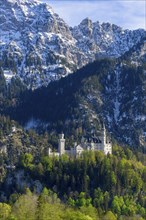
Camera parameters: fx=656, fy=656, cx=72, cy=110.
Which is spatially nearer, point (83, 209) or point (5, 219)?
point (5, 219)

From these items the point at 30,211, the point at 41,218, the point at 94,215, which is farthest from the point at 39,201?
the point at 94,215

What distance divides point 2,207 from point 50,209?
3293cm

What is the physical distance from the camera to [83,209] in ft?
620

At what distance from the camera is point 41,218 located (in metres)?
144

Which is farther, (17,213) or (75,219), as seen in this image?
(17,213)

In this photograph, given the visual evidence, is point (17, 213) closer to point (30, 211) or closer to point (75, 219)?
point (30, 211)

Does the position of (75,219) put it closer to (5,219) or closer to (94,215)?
(5,219)

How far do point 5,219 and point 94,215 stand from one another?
118 feet

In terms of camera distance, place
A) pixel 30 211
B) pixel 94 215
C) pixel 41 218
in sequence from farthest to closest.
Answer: pixel 94 215 < pixel 30 211 < pixel 41 218

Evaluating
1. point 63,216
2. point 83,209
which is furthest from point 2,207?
point 63,216

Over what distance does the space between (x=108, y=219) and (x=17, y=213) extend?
33309 millimetres

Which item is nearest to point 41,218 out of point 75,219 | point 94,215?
point 75,219

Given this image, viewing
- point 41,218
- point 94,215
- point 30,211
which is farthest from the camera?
point 94,215

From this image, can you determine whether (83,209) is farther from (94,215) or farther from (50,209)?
(50,209)
